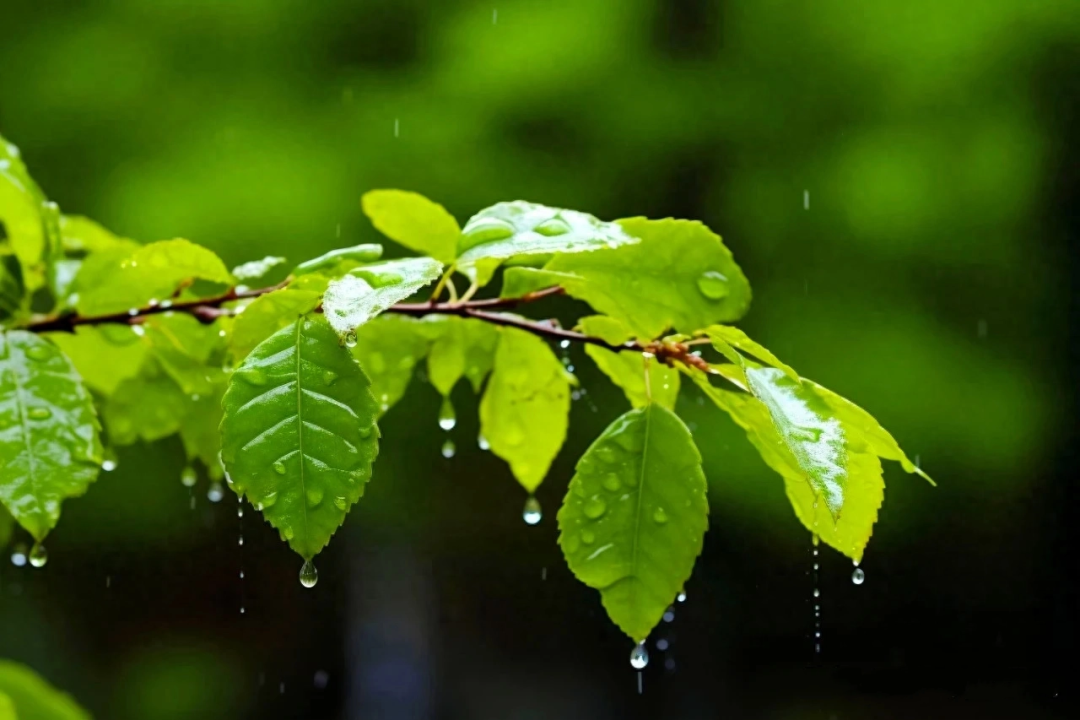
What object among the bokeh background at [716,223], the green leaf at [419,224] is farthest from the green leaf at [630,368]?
the bokeh background at [716,223]

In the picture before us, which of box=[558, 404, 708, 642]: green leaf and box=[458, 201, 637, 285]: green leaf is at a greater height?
box=[458, 201, 637, 285]: green leaf

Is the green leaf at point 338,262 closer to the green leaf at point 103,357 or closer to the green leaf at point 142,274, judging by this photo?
the green leaf at point 142,274

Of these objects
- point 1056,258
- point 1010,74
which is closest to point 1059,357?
point 1056,258

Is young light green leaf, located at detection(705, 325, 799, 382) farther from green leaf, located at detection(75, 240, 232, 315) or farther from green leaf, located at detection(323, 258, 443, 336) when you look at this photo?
green leaf, located at detection(75, 240, 232, 315)

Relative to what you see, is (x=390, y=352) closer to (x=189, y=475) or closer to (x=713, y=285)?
(x=713, y=285)

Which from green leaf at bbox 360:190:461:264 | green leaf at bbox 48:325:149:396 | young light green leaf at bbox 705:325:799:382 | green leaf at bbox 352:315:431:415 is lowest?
green leaf at bbox 48:325:149:396

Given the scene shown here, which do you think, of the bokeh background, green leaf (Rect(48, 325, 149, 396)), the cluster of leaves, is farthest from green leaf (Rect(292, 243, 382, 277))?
the bokeh background

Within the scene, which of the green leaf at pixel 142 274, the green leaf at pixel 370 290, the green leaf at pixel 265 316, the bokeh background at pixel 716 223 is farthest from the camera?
the bokeh background at pixel 716 223
